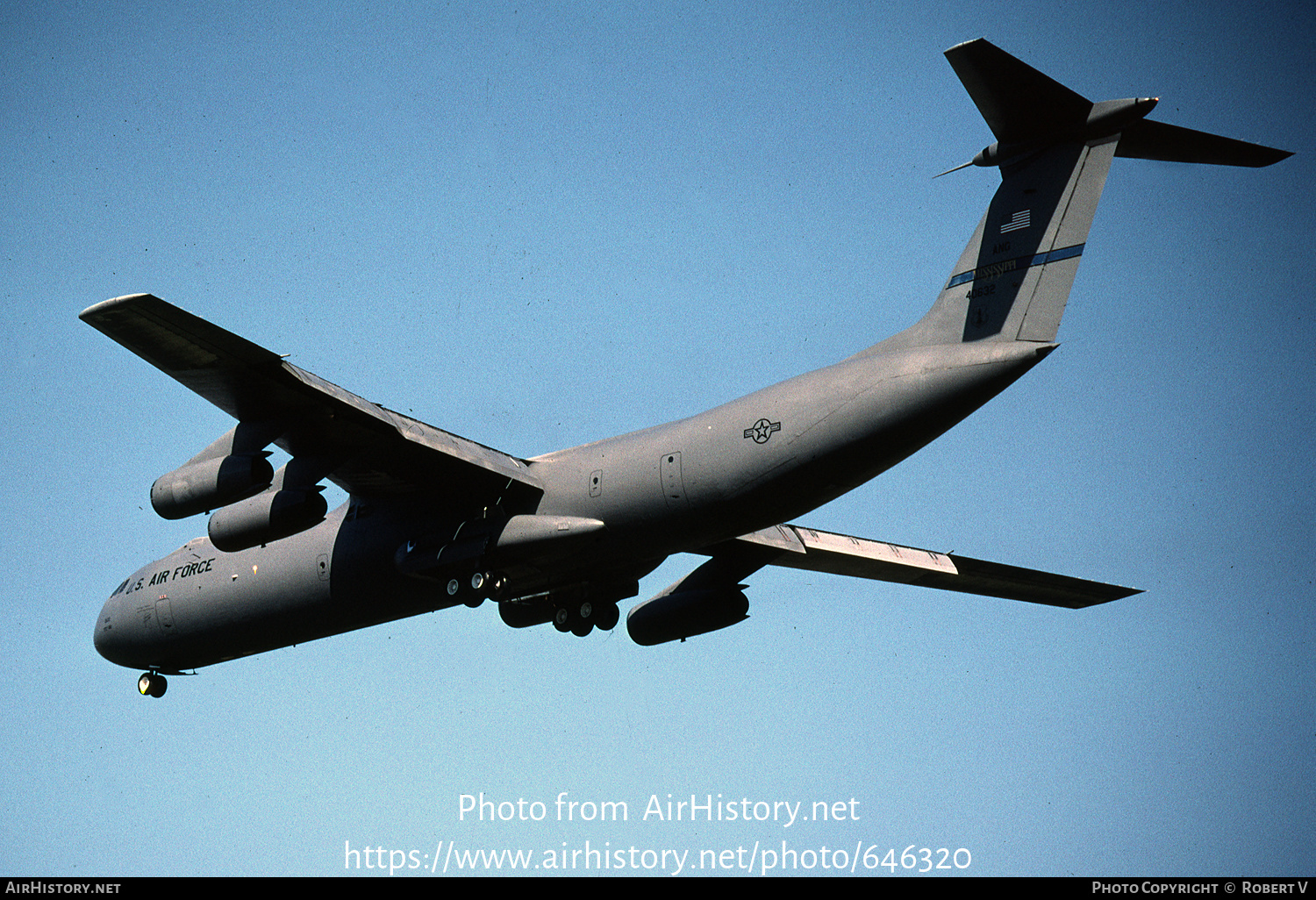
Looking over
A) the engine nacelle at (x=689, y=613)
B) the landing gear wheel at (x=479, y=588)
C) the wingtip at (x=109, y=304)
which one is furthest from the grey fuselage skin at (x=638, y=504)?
the wingtip at (x=109, y=304)

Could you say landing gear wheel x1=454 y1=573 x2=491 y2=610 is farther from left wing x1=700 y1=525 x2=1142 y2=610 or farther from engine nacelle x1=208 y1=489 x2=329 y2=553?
left wing x1=700 y1=525 x2=1142 y2=610

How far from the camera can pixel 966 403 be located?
42.9 ft

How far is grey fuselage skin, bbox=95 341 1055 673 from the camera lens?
1317 cm

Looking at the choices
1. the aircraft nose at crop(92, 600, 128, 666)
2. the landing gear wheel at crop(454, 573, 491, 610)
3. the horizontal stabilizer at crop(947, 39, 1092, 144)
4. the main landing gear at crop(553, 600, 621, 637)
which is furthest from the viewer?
the aircraft nose at crop(92, 600, 128, 666)

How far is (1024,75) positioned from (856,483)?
4108 mm

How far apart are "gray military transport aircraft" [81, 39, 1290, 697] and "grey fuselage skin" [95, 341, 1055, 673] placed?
2 centimetres

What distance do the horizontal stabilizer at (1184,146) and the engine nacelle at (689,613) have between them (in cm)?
723

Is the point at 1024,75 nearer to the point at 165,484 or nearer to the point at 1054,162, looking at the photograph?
the point at 1054,162

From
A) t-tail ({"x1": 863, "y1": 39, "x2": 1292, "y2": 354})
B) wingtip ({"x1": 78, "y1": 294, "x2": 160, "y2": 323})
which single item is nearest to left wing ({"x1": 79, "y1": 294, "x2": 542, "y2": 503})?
wingtip ({"x1": 78, "y1": 294, "x2": 160, "y2": 323})

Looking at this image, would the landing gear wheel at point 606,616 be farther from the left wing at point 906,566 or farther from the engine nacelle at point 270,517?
the engine nacelle at point 270,517

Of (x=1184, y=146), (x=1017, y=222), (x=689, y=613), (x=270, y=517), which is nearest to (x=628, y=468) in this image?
(x=689, y=613)

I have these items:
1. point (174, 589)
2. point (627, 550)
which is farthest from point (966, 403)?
point (174, 589)

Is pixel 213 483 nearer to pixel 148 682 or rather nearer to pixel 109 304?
pixel 109 304
